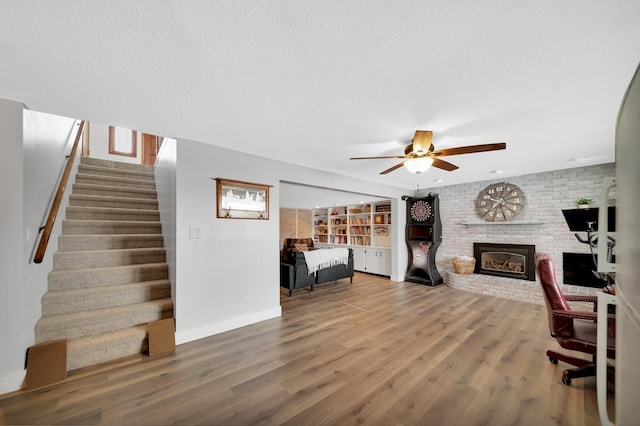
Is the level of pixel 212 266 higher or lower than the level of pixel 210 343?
higher

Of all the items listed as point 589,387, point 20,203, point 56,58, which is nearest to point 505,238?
point 589,387

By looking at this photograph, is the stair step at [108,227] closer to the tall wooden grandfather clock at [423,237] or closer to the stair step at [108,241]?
the stair step at [108,241]

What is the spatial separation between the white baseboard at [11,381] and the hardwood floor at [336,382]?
116mm

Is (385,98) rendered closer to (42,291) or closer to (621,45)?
(621,45)

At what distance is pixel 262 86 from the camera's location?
1.71 meters

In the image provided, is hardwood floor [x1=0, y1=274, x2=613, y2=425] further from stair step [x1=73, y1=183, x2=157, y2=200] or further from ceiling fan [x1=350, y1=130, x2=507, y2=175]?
stair step [x1=73, y1=183, x2=157, y2=200]

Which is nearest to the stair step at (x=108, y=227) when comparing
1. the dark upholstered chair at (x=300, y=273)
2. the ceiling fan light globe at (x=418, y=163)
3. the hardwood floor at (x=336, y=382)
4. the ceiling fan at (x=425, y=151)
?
the hardwood floor at (x=336, y=382)

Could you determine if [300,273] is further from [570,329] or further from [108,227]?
[570,329]

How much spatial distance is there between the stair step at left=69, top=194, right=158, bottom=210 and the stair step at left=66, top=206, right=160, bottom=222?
0.16m

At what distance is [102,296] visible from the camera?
258cm

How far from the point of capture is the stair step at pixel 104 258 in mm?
2699

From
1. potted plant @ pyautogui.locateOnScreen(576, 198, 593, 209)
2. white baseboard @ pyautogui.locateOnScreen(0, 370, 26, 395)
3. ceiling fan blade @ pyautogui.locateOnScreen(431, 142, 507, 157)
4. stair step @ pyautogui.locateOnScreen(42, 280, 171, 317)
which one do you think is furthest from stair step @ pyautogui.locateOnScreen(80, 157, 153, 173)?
potted plant @ pyautogui.locateOnScreen(576, 198, 593, 209)

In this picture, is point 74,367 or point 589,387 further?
point 74,367

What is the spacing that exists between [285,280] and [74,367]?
117 inches
